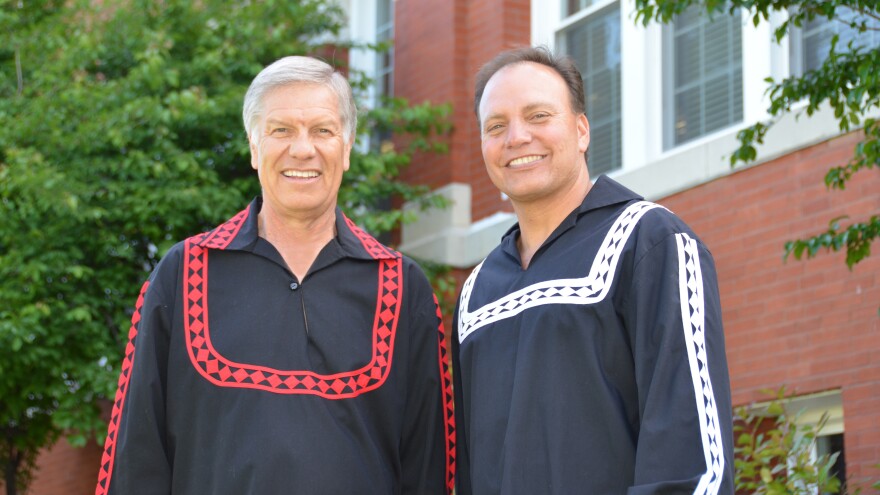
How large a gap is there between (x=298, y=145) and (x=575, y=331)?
1124mm

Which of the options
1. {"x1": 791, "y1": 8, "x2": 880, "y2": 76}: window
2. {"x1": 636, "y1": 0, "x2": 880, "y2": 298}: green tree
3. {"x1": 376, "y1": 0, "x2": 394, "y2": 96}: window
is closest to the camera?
{"x1": 636, "y1": 0, "x2": 880, "y2": 298}: green tree

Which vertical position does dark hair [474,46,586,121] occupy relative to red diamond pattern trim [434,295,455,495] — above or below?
above

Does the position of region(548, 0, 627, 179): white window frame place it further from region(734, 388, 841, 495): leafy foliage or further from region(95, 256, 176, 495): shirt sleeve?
region(95, 256, 176, 495): shirt sleeve

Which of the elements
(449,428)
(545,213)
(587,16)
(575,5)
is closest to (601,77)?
(587,16)

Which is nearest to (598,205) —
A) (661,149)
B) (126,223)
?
(661,149)

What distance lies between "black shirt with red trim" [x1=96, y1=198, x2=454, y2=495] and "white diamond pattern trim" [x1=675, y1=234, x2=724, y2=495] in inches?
46.5

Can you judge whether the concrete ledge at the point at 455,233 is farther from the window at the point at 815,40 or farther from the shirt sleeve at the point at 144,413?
the shirt sleeve at the point at 144,413

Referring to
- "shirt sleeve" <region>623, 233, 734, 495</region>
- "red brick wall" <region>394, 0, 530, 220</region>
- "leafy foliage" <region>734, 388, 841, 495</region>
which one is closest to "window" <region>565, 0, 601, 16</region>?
"red brick wall" <region>394, 0, 530, 220</region>

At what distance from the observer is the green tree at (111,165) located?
891 centimetres

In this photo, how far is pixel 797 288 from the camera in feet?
25.4

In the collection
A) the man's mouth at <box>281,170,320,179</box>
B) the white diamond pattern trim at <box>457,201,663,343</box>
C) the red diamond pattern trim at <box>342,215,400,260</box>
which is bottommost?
the white diamond pattern trim at <box>457,201,663,343</box>

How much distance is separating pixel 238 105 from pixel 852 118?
4947 mm

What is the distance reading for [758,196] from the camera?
806 centimetres

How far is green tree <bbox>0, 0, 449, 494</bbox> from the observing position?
891 cm
